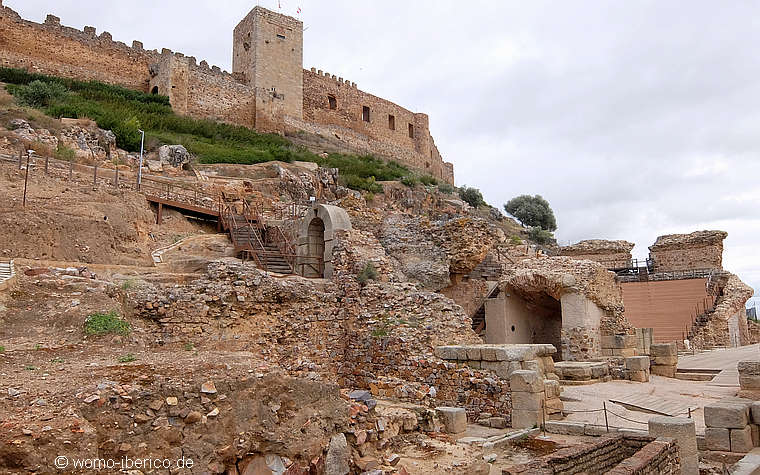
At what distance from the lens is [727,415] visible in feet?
26.3

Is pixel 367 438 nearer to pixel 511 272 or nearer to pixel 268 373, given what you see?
pixel 268 373

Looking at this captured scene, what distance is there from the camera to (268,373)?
5.95 meters

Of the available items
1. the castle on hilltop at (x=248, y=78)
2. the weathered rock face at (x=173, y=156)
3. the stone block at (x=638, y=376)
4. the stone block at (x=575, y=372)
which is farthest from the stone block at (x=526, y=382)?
the castle on hilltop at (x=248, y=78)

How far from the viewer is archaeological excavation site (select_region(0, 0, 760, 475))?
535 cm

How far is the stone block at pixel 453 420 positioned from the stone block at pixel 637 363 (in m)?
6.97

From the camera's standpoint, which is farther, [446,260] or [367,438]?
[446,260]

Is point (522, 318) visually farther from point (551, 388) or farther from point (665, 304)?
point (665, 304)

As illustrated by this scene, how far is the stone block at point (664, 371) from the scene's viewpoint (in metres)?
14.7

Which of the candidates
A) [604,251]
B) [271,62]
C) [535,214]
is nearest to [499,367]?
[604,251]

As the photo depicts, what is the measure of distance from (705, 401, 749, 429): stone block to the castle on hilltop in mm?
35203

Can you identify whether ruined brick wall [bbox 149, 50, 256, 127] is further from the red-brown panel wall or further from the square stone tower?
the red-brown panel wall

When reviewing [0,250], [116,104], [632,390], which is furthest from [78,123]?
[632,390]

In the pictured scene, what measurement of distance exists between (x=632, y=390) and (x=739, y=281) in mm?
17754

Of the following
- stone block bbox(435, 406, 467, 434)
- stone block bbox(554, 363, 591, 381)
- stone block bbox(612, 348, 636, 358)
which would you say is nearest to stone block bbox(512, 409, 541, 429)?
stone block bbox(435, 406, 467, 434)
